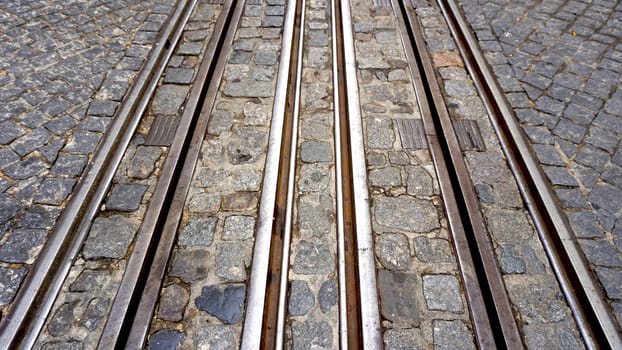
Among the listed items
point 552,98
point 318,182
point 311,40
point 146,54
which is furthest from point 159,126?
point 552,98

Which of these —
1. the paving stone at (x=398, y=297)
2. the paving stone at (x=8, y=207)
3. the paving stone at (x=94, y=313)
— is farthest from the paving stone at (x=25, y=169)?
the paving stone at (x=398, y=297)

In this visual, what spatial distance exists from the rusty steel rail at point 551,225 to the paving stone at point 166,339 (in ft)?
8.34

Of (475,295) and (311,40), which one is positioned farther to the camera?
(311,40)

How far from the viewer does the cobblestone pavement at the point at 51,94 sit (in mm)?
3021

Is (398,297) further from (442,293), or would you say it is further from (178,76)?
(178,76)

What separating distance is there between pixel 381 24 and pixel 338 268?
346 centimetres

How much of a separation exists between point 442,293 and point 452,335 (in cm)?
→ 28

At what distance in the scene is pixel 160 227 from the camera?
3.03m

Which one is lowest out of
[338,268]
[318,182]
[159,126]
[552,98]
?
[338,268]

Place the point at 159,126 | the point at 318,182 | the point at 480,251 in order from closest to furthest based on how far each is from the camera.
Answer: the point at 480,251, the point at 318,182, the point at 159,126

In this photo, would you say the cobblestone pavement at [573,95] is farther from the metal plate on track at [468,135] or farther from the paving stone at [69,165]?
the paving stone at [69,165]

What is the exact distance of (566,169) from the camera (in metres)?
3.46

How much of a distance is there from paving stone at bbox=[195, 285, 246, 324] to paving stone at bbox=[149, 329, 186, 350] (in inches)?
8.4

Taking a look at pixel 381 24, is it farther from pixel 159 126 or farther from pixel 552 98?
pixel 159 126
